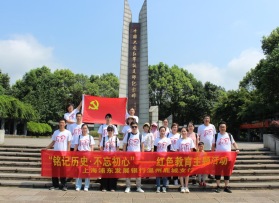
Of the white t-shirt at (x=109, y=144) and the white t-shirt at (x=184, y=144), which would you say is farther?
the white t-shirt at (x=184, y=144)

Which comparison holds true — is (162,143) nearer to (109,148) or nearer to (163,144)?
(163,144)

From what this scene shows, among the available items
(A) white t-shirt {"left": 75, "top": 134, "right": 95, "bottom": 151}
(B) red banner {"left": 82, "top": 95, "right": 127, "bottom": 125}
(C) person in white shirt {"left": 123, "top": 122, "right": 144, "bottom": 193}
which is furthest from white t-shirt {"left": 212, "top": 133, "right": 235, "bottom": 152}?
(B) red banner {"left": 82, "top": 95, "right": 127, "bottom": 125}

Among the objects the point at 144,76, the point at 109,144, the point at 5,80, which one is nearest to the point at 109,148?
the point at 109,144

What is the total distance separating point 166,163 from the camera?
7.99m

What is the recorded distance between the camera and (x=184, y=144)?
26.6 ft

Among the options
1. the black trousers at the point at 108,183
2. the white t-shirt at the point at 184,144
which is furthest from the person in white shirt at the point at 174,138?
the black trousers at the point at 108,183

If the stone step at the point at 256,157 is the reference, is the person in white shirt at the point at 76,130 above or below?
above

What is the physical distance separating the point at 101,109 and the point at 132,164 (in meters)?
4.89

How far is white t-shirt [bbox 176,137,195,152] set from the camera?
26.6ft

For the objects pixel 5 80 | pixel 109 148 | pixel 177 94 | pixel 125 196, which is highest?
pixel 5 80

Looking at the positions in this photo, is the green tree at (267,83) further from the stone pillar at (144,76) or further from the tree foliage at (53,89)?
the tree foliage at (53,89)

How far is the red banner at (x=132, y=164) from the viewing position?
779 centimetres

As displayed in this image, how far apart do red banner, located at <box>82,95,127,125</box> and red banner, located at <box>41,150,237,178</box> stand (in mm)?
4407

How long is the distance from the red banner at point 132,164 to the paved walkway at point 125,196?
526 millimetres
